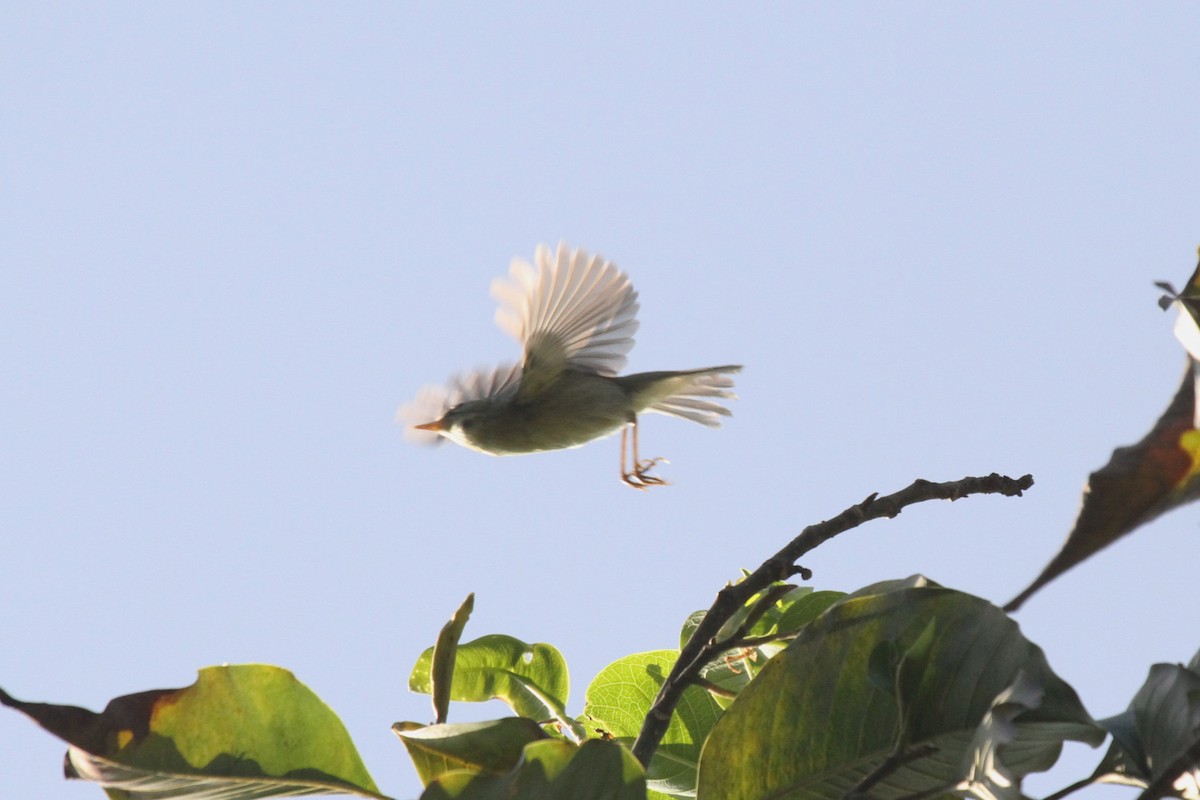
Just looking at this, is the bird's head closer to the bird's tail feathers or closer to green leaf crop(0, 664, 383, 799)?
the bird's tail feathers

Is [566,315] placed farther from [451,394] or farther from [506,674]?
[506,674]

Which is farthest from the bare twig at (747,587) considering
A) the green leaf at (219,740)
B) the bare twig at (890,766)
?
the green leaf at (219,740)

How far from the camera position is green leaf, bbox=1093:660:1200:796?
1041 mm

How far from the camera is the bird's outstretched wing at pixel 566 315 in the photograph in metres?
3.77

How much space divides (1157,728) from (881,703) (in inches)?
11.4

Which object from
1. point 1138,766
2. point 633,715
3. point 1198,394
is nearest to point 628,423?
point 633,715

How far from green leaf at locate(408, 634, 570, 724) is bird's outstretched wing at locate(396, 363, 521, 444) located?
2041 mm

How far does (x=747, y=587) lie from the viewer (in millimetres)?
1262

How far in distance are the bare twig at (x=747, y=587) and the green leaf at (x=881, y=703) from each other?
0.20 feet

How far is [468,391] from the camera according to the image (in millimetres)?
4305

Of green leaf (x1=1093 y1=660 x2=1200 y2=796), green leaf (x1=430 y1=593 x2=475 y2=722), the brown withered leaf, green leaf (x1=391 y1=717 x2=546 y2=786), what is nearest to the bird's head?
green leaf (x1=430 y1=593 x2=475 y2=722)

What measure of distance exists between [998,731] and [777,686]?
1.23ft

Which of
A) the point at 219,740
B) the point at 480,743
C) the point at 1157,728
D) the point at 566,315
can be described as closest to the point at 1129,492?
the point at 1157,728

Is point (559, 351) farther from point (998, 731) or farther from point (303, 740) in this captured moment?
point (998, 731)
